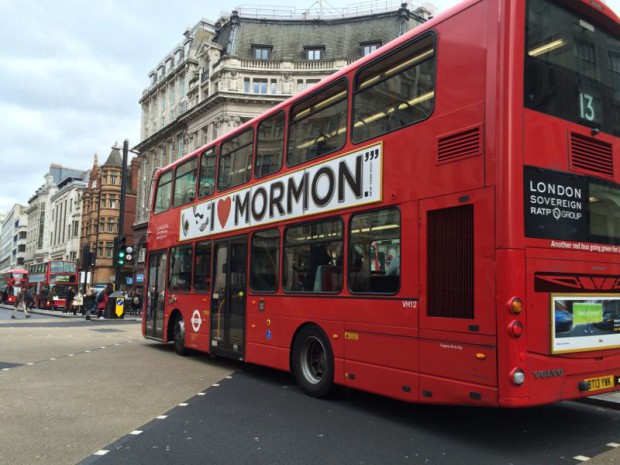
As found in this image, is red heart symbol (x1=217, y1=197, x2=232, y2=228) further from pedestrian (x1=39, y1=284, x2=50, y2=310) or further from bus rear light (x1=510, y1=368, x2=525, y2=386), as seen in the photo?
pedestrian (x1=39, y1=284, x2=50, y2=310)

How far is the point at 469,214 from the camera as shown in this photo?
17.1 ft

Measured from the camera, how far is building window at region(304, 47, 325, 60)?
43.9 m

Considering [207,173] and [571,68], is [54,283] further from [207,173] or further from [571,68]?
→ [571,68]

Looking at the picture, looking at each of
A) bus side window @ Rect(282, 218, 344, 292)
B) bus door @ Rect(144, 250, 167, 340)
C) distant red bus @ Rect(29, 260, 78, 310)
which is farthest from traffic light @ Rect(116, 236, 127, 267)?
distant red bus @ Rect(29, 260, 78, 310)

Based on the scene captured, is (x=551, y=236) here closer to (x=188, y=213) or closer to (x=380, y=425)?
(x=380, y=425)

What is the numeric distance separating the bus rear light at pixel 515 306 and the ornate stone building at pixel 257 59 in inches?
1521

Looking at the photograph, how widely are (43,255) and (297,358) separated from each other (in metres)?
93.3

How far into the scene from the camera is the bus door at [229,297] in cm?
926

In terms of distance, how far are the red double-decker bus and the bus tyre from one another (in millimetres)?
28

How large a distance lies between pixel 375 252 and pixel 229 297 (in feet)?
13.5

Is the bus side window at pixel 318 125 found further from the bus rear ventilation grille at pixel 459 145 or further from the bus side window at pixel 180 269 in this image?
the bus side window at pixel 180 269

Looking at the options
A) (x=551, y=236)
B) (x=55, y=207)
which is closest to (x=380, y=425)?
(x=551, y=236)

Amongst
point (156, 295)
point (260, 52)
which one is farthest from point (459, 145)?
point (260, 52)

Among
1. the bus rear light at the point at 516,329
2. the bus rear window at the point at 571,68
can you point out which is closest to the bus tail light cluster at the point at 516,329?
the bus rear light at the point at 516,329
